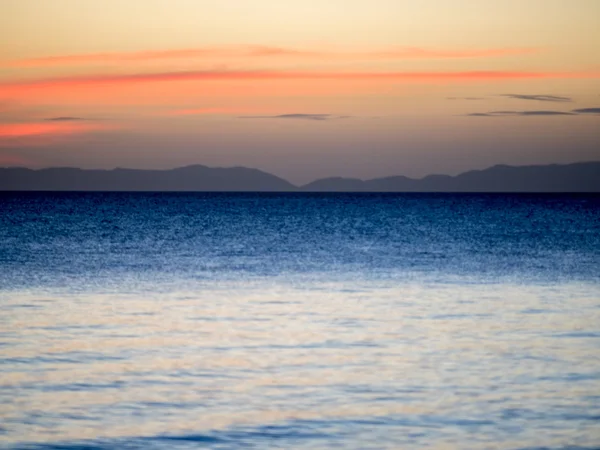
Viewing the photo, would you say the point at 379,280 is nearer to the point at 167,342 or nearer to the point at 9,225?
the point at 167,342

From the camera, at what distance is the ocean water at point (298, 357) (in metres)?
9.25

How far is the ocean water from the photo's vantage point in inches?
364

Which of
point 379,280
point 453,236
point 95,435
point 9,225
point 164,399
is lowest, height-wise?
point 95,435

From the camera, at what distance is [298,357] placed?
12.9 meters

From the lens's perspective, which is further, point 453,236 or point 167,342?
point 453,236

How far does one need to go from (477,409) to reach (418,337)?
183 inches

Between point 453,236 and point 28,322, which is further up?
point 453,236

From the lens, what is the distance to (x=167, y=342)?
14078 millimetres

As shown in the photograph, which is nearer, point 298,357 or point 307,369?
point 307,369

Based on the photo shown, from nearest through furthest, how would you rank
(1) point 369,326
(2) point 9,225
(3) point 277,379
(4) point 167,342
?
(3) point 277,379
(4) point 167,342
(1) point 369,326
(2) point 9,225

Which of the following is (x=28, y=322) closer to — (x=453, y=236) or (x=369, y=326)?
(x=369, y=326)

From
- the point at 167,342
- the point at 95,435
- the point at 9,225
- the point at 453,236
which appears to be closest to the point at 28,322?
the point at 167,342

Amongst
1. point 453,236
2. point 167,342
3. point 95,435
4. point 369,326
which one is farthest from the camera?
point 453,236

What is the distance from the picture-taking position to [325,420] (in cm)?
956
